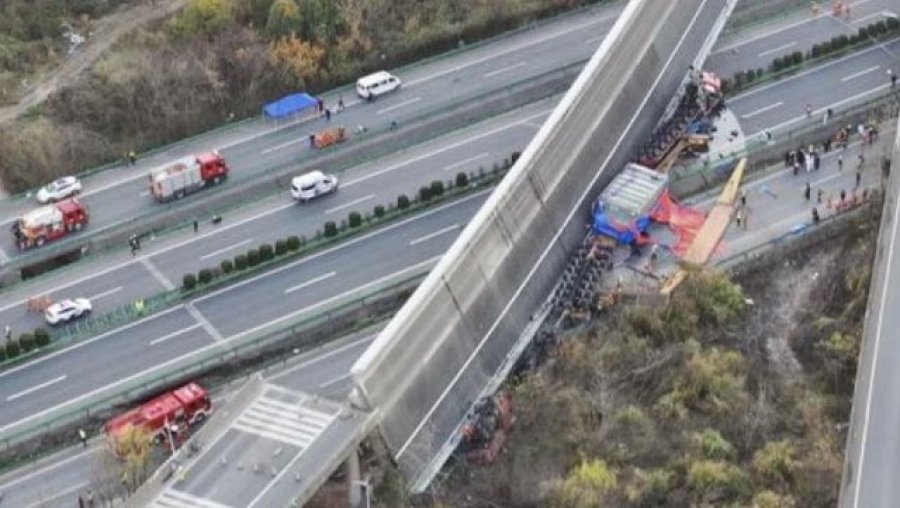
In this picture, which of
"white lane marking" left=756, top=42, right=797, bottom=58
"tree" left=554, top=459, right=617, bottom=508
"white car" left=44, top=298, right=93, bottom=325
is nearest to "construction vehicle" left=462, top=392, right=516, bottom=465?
"tree" left=554, top=459, right=617, bottom=508

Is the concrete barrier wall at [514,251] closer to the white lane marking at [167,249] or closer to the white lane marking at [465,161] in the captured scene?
the white lane marking at [465,161]

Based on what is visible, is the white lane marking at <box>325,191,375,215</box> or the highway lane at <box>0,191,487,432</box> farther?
the white lane marking at <box>325,191,375,215</box>

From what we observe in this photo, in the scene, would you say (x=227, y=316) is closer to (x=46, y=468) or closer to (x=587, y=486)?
(x=46, y=468)

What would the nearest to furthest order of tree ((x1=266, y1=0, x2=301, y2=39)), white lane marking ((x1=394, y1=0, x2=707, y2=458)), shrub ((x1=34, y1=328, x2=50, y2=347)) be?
white lane marking ((x1=394, y1=0, x2=707, y2=458)) → shrub ((x1=34, y1=328, x2=50, y2=347)) → tree ((x1=266, y1=0, x2=301, y2=39))

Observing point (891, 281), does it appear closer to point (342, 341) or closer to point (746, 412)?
point (746, 412)

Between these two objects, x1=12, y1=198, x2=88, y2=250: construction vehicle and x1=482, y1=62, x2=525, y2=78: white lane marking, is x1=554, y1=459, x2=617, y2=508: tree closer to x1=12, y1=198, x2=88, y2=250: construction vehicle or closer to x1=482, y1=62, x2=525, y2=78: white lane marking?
x1=12, y1=198, x2=88, y2=250: construction vehicle
